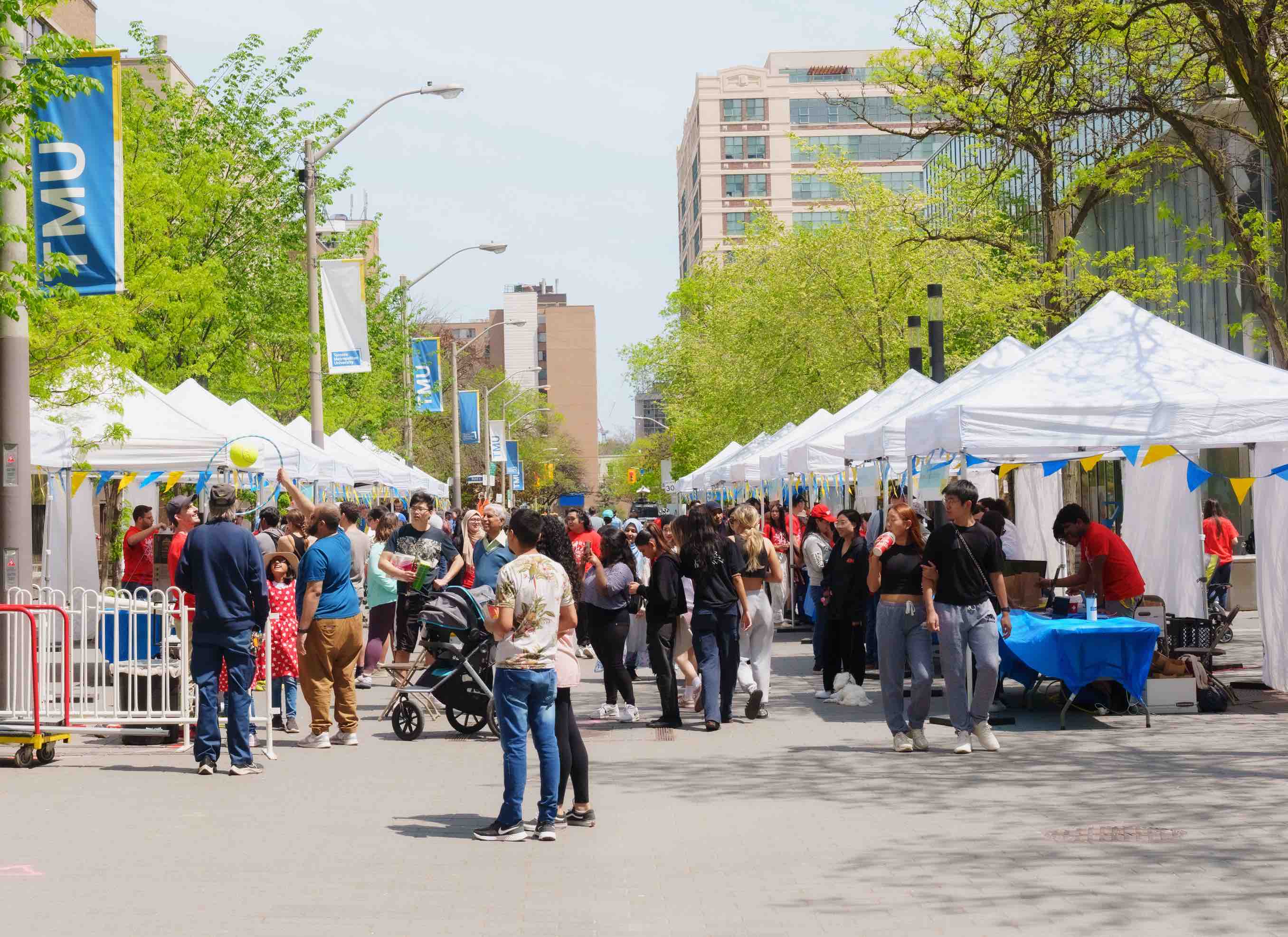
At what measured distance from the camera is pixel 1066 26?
16.9 metres

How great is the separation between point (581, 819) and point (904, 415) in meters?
9.62

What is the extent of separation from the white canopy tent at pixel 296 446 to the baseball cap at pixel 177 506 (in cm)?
715

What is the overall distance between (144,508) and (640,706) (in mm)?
5420

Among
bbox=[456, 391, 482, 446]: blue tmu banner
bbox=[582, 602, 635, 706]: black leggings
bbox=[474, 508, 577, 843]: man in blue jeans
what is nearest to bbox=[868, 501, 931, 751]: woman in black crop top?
bbox=[582, 602, 635, 706]: black leggings

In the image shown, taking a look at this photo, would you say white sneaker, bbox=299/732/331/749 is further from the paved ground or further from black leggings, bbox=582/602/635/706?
black leggings, bbox=582/602/635/706

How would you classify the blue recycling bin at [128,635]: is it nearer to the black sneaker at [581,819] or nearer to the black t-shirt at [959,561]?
the black sneaker at [581,819]

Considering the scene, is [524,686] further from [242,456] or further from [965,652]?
[242,456]

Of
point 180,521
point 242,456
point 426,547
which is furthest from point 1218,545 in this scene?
point 180,521

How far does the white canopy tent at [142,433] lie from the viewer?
17.0 metres

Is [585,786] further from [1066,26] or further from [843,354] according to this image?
[843,354]

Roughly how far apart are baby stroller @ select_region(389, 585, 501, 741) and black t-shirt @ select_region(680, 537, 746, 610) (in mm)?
1665

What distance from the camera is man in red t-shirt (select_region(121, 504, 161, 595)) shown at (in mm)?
15773

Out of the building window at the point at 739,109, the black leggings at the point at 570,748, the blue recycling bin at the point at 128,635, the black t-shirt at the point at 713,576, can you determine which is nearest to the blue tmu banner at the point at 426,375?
the black t-shirt at the point at 713,576

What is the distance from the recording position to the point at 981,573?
11711mm
